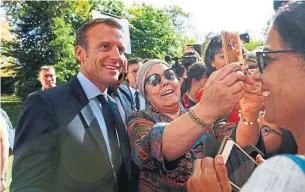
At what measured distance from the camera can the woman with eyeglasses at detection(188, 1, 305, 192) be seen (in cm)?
118

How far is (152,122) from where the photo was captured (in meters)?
1.91

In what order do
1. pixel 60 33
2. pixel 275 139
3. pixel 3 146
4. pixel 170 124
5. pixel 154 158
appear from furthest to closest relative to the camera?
pixel 60 33 < pixel 3 146 < pixel 275 139 < pixel 154 158 < pixel 170 124

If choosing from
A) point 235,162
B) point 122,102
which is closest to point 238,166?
point 235,162

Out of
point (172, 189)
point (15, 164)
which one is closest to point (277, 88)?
point (172, 189)

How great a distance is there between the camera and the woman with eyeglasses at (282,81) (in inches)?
46.4

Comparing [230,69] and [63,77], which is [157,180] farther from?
[63,77]

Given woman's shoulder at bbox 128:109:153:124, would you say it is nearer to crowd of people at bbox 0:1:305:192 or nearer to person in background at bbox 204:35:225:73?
crowd of people at bbox 0:1:305:192

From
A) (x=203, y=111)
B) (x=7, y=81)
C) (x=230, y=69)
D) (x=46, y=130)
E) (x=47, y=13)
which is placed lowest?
(x=7, y=81)

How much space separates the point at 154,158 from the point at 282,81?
0.69 meters

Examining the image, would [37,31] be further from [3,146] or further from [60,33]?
[3,146]

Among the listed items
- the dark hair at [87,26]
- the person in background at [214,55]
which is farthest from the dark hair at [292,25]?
the person in background at [214,55]

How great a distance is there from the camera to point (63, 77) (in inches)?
586

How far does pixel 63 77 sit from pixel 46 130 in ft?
44.5

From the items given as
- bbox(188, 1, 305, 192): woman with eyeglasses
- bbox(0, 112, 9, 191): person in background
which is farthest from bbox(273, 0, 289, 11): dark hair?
bbox(0, 112, 9, 191): person in background
